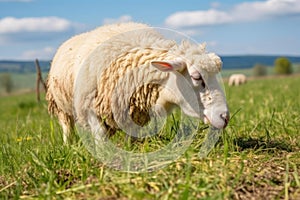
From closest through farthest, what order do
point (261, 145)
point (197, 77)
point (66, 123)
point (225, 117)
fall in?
point (225, 117) < point (197, 77) < point (261, 145) < point (66, 123)

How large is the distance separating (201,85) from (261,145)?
90 centimetres

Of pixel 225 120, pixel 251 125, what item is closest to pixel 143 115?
pixel 225 120

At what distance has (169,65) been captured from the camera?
5094mm

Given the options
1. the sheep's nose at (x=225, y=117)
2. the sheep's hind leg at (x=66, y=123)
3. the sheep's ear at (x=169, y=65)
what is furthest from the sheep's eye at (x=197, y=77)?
the sheep's hind leg at (x=66, y=123)

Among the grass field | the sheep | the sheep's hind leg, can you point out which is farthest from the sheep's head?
the sheep's hind leg

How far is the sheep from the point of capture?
5.14 meters

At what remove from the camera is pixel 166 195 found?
3.43 meters

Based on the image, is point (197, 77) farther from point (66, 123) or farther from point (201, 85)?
point (66, 123)

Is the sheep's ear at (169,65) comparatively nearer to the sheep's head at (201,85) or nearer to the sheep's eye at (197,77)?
the sheep's head at (201,85)

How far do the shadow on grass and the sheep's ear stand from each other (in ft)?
3.08

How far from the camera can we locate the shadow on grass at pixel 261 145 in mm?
5136

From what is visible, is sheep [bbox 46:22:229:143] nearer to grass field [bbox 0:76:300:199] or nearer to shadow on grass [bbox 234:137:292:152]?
shadow on grass [bbox 234:137:292:152]

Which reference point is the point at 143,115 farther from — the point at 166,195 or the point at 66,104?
the point at 166,195

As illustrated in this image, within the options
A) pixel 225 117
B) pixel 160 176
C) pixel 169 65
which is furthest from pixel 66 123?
pixel 160 176
